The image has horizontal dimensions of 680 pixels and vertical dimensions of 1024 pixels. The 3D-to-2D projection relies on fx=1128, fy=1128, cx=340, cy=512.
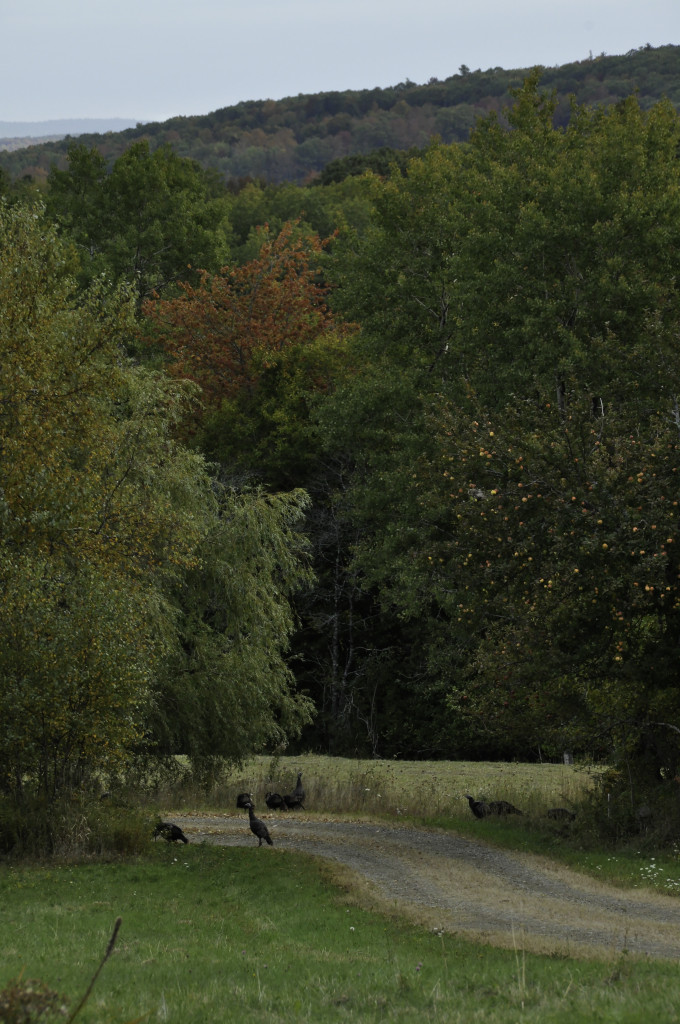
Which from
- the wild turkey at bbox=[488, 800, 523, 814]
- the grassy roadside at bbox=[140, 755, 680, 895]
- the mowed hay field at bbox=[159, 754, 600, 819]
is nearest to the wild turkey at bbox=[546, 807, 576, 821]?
the grassy roadside at bbox=[140, 755, 680, 895]

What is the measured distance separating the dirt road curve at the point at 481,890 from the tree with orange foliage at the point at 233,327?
78.9 ft

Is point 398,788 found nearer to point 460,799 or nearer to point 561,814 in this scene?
point 460,799

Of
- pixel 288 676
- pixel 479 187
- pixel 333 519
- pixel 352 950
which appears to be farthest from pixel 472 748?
pixel 352 950

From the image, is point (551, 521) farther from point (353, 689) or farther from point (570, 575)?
point (353, 689)

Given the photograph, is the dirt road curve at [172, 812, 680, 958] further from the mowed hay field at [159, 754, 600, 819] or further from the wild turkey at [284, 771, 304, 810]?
the mowed hay field at [159, 754, 600, 819]

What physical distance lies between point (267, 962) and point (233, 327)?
37270mm

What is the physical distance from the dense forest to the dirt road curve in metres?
2.85

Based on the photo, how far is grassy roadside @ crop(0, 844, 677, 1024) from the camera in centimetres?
955

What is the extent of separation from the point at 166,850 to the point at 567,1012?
42.4 ft

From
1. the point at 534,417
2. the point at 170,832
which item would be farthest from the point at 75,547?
the point at 534,417

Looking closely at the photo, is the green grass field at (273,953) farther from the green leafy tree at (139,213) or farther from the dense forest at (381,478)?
the green leafy tree at (139,213)

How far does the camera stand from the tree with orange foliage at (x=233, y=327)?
151 ft

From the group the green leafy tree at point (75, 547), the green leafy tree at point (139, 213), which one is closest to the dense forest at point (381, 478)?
the green leafy tree at point (75, 547)

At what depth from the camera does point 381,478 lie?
34.8 meters
